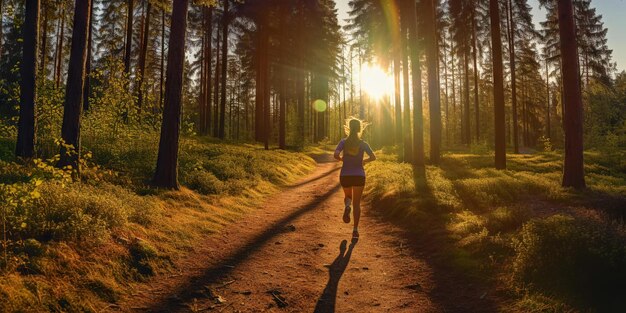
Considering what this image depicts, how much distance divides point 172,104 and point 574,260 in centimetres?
884

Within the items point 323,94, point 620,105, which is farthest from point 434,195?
point 323,94

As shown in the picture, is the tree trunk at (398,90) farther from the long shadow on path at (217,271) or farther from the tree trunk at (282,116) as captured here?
the long shadow on path at (217,271)

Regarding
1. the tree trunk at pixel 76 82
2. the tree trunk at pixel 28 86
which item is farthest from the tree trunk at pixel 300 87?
the tree trunk at pixel 76 82

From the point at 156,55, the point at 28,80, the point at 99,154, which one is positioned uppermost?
the point at 156,55

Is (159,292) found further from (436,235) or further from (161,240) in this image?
(436,235)

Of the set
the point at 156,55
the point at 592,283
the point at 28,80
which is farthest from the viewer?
the point at 156,55

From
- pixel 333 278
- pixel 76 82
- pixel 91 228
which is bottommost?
pixel 333 278

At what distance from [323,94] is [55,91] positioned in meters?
31.5

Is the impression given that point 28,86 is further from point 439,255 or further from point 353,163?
point 439,255

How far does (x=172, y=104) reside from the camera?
9352 millimetres

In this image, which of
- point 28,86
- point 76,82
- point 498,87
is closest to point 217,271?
point 76,82

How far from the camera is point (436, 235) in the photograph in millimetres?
7113

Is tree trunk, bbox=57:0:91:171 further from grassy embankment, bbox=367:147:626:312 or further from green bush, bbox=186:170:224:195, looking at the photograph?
grassy embankment, bbox=367:147:626:312

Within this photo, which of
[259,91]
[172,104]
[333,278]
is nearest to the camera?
[333,278]
